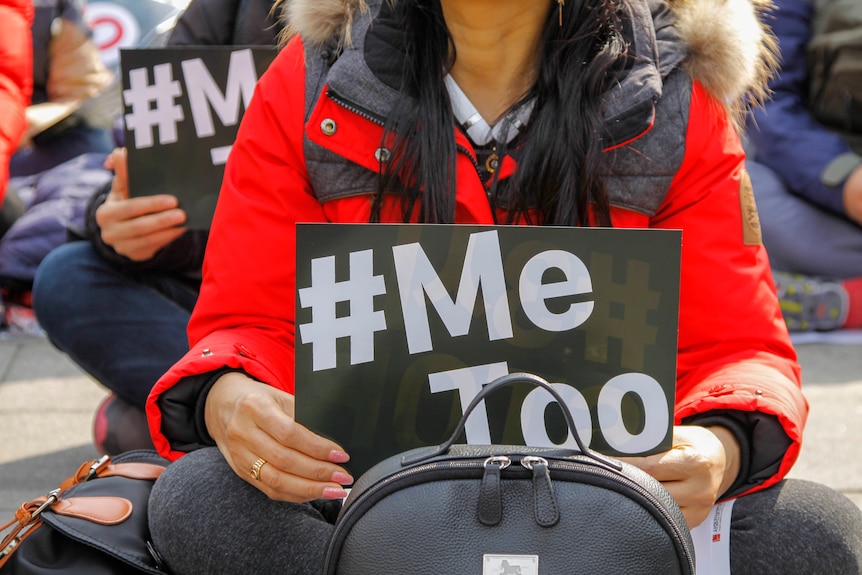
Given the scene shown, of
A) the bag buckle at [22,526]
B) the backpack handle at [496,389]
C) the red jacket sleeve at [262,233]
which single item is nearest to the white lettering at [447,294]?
the backpack handle at [496,389]

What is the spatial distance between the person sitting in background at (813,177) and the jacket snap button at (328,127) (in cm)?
212

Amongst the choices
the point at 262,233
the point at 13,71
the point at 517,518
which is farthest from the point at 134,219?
the point at 517,518

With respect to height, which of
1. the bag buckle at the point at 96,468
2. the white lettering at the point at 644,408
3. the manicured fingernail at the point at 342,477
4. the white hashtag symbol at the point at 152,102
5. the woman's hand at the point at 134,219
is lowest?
the bag buckle at the point at 96,468

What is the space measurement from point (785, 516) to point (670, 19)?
74 centimetres

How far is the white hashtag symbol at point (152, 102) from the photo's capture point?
191 centimetres

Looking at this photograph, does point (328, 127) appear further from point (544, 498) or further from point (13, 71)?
point (13, 71)

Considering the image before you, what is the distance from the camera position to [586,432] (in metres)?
1.23

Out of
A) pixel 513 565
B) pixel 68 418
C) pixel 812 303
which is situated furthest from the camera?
pixel 812 303

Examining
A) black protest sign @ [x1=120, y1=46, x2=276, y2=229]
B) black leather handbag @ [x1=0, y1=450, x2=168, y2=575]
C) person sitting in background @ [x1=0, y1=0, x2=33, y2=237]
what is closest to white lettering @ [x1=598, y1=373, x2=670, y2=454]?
black leather handbag @ [x1=0, y1=450, x2=168, y2=575]

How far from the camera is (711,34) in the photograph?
1.55 meters

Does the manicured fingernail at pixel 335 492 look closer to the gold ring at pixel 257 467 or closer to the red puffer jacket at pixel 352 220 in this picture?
the gold ring at pixel 257 467

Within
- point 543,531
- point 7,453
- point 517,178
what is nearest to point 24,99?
point 7,453

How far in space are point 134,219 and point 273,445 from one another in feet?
2.87

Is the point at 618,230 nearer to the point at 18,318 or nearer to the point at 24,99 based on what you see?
the point at 24,99
